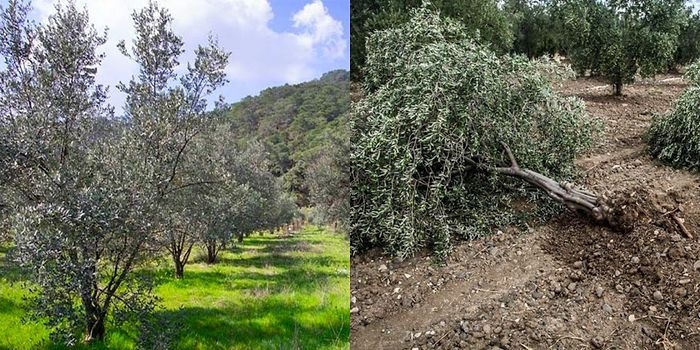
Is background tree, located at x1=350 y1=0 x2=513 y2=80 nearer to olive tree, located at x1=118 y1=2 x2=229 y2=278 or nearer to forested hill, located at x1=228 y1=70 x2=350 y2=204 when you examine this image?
forested hill, located at x1=228 y1=70 x2=350 y2=204

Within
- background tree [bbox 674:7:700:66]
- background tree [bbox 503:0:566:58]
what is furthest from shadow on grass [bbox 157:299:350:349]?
background tree [bbox 503:0:566:58]

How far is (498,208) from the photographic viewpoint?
4.01 m

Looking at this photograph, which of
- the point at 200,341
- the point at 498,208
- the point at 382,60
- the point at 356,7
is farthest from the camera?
the point at 356,7

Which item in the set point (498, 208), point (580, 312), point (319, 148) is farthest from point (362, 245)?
point (580, 312)

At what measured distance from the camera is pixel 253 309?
3.69m

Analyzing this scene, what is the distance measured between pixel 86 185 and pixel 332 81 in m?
1.30

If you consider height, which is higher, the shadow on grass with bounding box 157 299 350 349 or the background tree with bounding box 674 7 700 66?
the background tree with bounding box 674 7 700 66

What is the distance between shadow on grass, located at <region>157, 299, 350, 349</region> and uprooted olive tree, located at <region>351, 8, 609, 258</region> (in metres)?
0.62

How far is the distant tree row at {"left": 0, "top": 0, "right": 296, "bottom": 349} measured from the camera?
258cm

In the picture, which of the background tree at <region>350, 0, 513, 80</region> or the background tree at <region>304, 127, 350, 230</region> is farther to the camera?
the background tree at <region>350, 0, 513, 80</region>

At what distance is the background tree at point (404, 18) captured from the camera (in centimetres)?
528

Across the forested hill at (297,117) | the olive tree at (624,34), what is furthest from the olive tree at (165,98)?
the olive tree at (624,34)

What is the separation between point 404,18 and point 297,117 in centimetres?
244

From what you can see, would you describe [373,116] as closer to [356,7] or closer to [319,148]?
[319,148]
